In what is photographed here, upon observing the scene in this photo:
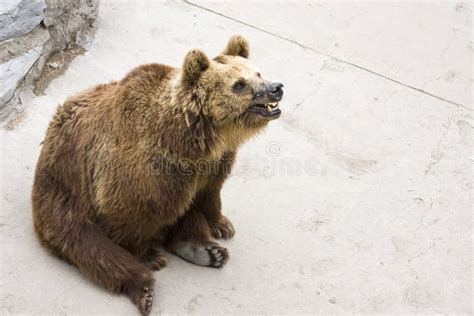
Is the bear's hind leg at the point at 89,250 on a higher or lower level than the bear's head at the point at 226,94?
lower

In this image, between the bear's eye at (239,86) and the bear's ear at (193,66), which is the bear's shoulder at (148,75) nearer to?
the bear's ear at (193,66)

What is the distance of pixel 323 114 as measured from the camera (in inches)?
249

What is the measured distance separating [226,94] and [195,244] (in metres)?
1.17

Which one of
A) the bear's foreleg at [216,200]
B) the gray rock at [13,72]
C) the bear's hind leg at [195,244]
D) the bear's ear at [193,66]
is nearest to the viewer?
the bear's ear at [193,66]

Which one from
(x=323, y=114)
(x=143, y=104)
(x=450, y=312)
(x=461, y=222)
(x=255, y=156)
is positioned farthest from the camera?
(x=323, y=114)

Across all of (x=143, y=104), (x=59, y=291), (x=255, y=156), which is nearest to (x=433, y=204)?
(x=255, y=156)

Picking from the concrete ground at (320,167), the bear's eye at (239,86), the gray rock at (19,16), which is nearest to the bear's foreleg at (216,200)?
the concrete ground at (320,167)

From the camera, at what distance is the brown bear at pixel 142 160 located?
13.8 ft

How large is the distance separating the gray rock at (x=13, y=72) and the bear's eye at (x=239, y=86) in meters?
→ 2.30

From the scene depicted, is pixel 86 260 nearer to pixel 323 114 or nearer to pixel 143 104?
pixel 143 104

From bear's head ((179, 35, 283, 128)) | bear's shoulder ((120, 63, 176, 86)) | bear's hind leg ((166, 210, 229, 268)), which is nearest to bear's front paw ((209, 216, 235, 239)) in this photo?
bear's hind leg ((166, 210, 229, 268))

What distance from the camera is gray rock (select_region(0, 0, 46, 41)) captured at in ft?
18.6

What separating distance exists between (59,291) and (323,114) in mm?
2946

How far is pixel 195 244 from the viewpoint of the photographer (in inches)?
188
